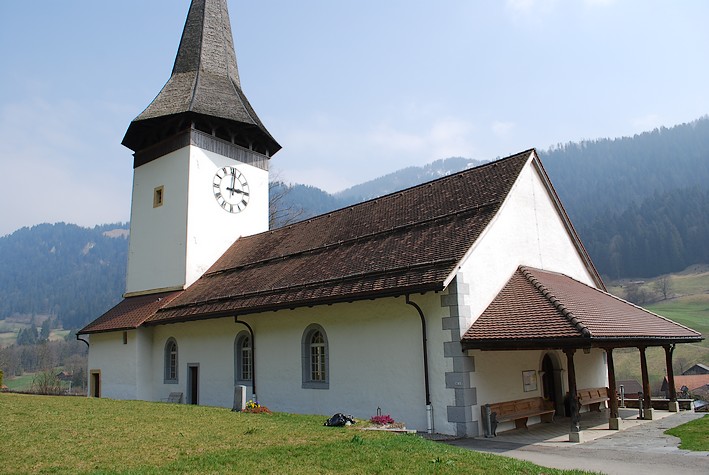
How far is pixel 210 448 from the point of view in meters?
9.20

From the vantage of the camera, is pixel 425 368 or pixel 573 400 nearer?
pixel 573 400

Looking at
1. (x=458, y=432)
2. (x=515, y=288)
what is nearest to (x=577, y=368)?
(x=515, y=288)

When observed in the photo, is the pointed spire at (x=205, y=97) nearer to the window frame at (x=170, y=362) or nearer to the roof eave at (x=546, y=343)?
the window frame at (x=170, y=362)

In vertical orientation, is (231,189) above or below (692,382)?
above

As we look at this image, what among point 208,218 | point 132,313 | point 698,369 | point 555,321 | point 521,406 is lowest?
point 698,369

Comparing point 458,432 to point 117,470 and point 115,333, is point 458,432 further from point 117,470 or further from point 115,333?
point 115,333

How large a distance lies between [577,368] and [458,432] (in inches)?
262

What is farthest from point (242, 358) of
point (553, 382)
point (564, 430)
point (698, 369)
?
point (698, 369)

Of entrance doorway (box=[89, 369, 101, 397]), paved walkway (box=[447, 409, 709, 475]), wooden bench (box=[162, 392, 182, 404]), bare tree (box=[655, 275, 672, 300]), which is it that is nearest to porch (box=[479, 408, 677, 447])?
paved walkway (box=[447, 409, 709, 475])

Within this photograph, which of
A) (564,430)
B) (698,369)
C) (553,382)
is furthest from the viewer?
(698,369)

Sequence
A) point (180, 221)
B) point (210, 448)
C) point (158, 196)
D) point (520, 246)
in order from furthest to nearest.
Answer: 1. point (158, 196)
2. point (180, 221)
3. point (520, 246)
4. point (210, 448)

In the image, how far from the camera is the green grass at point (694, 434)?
10.8 metres

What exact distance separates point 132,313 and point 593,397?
17.7 m

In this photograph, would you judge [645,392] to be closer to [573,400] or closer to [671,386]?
[671,386]
